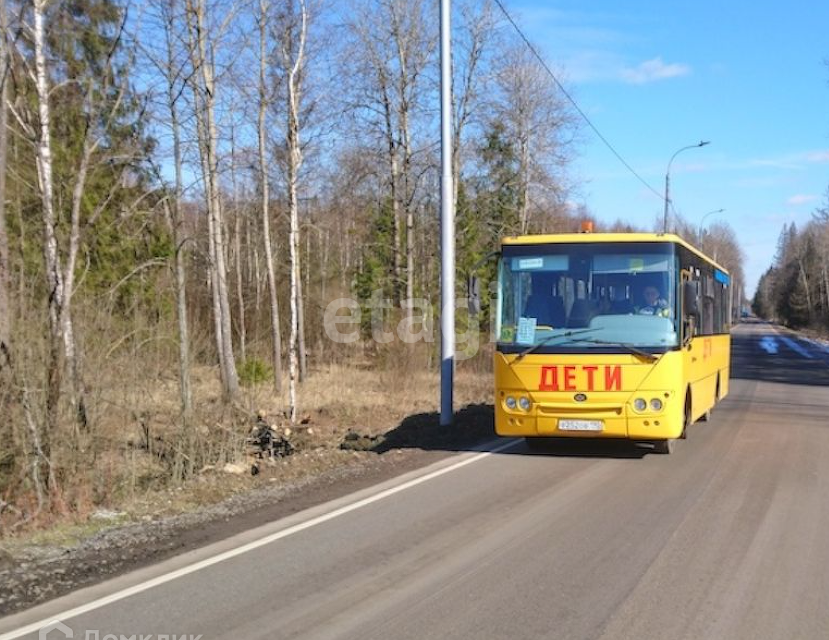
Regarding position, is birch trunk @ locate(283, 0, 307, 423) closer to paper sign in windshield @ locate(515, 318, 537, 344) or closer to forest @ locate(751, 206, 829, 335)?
paper sign in windshield @ locate(515, 318, 537, 344)

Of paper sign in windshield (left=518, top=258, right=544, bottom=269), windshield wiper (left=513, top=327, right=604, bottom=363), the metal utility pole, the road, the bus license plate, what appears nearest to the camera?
the road

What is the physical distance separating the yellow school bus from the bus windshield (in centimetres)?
1

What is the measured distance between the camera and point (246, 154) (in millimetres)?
20125

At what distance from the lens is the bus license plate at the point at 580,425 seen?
1038 cm

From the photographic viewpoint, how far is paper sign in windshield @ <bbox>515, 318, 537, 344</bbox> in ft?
35.0

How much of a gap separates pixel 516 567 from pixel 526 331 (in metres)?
5.00

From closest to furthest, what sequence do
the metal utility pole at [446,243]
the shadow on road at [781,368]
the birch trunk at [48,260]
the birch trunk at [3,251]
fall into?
the birch trunk at [3,251]
the birch trunk at [48,260]
the metal utility pole at [446,243]
the shadow on road at [781,368]

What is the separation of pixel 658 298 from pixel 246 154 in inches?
506

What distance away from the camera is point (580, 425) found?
10445mm

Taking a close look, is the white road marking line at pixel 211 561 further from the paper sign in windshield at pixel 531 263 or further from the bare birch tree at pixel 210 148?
the bare birch tree at pixel 210 148

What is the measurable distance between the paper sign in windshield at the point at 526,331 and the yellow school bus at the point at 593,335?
1cm

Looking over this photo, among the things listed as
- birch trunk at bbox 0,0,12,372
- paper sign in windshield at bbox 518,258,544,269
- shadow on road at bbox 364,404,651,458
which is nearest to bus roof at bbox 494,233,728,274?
paper sign in windshield at bbox 518,258,544,269

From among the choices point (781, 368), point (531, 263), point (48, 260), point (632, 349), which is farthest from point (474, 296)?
point (781, 368)

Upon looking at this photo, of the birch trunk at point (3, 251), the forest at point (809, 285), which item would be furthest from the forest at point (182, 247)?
the forest at point (809, 285)
